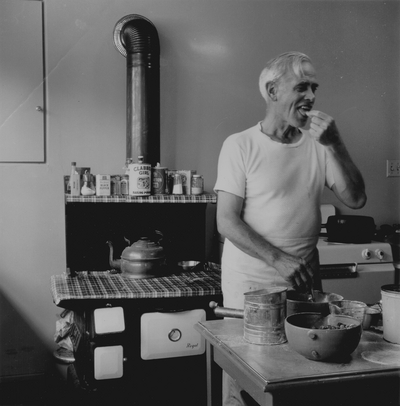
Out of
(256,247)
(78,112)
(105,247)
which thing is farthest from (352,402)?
(78,112)

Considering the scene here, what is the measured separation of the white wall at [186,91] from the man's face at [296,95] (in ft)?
4.57

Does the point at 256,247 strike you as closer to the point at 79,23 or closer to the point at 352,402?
the point at 352,402

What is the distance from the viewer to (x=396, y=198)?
154 inches

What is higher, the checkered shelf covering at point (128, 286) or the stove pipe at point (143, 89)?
the stove pipe at point (143, 89)

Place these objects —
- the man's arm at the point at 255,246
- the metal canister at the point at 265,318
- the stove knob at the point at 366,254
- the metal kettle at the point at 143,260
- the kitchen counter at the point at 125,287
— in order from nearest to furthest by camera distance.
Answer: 1. the metal canister at the point at 265,318
2. the man's arm at the point at 255,246
3. the kitchen counter at the point at 125,287
4. the metal kettle at the point at 143,260
5. the stove knob at the point at 366,254

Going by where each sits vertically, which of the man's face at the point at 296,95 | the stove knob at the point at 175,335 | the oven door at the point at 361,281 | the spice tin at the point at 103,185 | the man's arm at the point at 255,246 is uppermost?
the man's face at the point at 296,95

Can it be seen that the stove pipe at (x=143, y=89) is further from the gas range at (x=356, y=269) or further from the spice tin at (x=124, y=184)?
the gas range at (x=356, y=269)

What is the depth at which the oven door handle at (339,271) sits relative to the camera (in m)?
3.06

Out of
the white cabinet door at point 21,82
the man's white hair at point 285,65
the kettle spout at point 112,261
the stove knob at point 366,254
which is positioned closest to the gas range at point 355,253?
the stove knob at point 366,254

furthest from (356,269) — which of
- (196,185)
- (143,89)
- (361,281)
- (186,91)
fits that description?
(143,89)

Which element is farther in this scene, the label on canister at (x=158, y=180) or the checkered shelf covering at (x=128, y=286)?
the label on canister at (x=158, y=180)

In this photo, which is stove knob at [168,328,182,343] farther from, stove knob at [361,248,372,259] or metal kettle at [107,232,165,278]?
stove knob at [361,248,372,259]

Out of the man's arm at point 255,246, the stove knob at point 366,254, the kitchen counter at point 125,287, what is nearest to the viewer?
the man's arm at point 255,246

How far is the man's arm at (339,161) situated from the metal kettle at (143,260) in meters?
1.12
